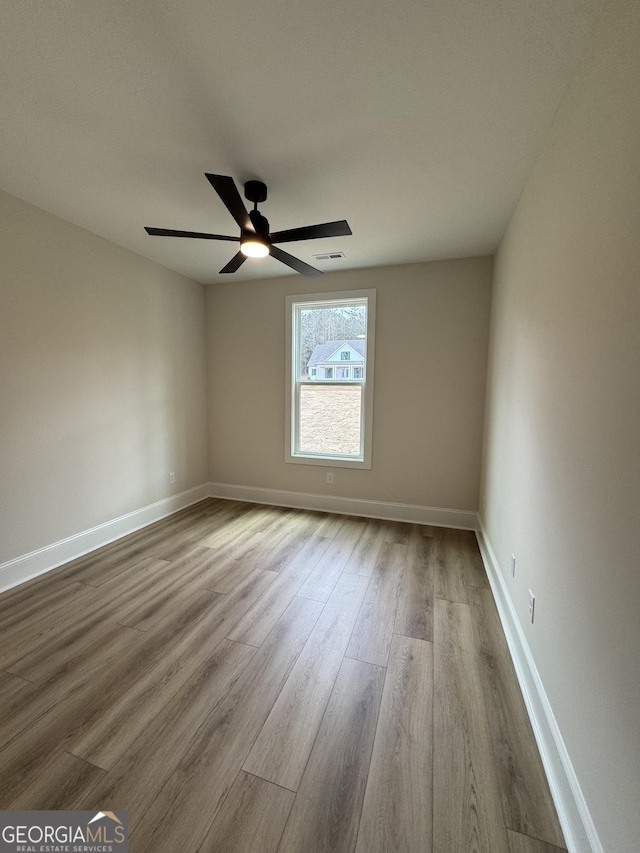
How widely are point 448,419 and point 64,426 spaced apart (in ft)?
11.4

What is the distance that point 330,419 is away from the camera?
3.99 m

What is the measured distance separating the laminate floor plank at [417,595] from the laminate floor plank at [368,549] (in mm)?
269

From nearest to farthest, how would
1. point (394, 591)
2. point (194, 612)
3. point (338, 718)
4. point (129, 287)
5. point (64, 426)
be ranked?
point (338, 718) < point (194, 612) < point (394, 591) < point (64, 426) < point (129, 287)

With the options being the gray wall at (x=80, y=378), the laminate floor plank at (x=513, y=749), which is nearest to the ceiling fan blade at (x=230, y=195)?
the gray wall at (x=80, y=378)

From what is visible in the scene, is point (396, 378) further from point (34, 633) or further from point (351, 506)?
point (34, 633)

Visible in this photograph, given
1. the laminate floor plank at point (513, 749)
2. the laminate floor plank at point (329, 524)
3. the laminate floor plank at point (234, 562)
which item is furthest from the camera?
the laminate floor plank at point (329, 524)

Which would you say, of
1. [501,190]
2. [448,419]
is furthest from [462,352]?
[501,190]

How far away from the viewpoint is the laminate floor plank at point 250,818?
40.6 inches

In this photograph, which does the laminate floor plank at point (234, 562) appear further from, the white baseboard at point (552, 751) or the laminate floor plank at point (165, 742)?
the white baseboard at point (552, 751)

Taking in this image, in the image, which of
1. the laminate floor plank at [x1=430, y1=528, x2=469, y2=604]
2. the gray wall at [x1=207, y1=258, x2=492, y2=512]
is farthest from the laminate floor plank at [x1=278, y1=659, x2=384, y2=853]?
the gray wall at [x1=207, y1=258, x2=492, y2=512]

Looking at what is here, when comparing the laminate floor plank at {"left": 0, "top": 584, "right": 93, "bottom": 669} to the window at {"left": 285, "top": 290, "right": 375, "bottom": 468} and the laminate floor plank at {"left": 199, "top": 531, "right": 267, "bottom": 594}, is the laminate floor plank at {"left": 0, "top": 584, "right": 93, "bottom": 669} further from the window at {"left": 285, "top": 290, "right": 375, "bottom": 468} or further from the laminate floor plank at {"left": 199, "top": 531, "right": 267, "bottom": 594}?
the window at {"left": 285, "top": 290, "right": 375, "bottom": 468}

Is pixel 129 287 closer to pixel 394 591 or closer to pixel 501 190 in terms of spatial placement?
pixel 501 190

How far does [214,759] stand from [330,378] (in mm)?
3253

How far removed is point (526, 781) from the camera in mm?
1221
